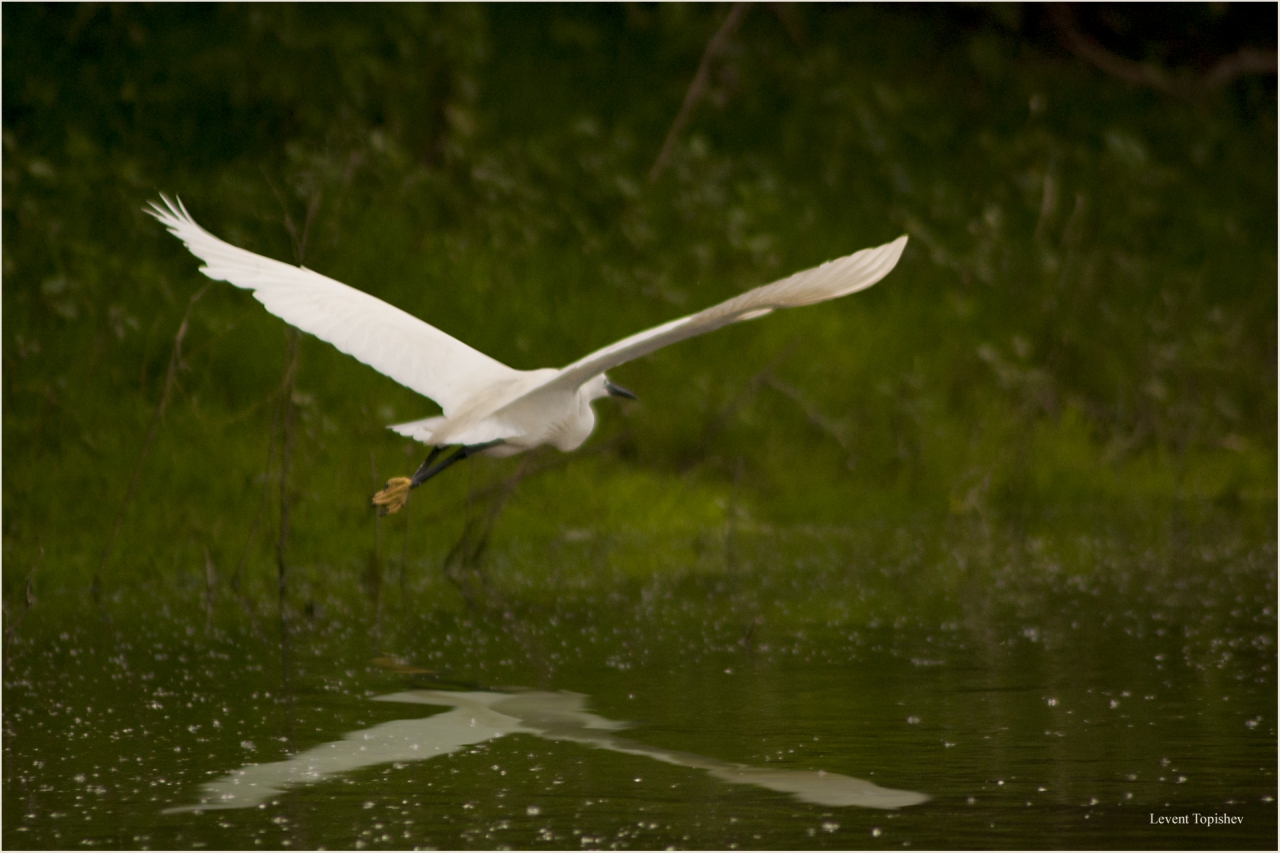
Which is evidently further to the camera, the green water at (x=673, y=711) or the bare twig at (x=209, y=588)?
the bare twig at (x=209, y=588)

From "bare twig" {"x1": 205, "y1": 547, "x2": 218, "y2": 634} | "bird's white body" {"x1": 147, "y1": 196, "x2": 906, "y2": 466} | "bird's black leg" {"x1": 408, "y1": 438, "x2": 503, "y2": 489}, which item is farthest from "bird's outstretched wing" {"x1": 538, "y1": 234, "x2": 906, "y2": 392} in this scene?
"bare twig" {"x1": 205, "y1": 547, "x2": 218, "y2": 634}

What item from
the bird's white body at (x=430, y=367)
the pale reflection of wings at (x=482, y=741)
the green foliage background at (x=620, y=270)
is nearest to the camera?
the pale reflection of wings at (x=482, y=741)

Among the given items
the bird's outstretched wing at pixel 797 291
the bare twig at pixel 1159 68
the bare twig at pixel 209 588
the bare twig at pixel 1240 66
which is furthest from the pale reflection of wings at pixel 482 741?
the bare twig at pixel 1240 66

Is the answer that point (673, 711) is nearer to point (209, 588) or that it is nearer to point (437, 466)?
point (437, 466)

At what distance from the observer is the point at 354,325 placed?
725 cm

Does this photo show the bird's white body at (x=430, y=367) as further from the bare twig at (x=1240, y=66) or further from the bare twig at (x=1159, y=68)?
the bare twig at (x=1240, y=66)

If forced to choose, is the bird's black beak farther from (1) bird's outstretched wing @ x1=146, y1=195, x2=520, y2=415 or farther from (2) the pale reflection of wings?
(2) the pale reflection of wings

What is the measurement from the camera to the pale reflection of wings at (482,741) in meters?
5.88

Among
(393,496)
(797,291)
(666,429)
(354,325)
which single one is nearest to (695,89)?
(666,429)

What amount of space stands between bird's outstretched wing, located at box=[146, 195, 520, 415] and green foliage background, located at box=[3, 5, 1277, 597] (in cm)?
197

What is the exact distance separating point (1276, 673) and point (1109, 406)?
6.54 metres

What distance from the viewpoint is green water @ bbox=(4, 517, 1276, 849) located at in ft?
18.4

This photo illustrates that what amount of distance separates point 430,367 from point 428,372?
27mm

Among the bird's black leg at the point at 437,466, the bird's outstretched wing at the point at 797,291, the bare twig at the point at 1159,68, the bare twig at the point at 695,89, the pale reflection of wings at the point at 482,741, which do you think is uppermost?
the bare twig at the point at 1159,68
